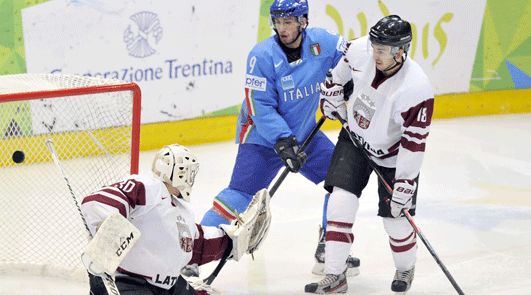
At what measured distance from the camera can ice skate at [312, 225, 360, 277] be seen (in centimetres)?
365

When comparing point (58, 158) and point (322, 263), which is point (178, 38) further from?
point (322, 263)

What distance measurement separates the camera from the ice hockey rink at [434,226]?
11.6ft

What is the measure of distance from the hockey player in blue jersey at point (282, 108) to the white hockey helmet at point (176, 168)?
0.81 meters

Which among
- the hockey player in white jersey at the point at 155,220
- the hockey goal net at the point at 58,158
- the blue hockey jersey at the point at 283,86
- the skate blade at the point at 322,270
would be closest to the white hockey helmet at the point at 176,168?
the hockey player in white jersey at the point at 155,220

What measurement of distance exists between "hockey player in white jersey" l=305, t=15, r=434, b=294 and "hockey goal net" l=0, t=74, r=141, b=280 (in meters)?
0.84

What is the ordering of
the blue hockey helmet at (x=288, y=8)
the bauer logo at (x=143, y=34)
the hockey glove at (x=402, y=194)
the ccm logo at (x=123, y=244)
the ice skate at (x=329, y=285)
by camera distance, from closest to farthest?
1. the ccm logo at (x=123, y=244)
2. the hockey glove at (x=402, y=194)
3. the ice skate at (x=329, y=285)
4. the blue hockey helmet at (x=288, y=8)
5. the bauer logo at (x=143, y=34)

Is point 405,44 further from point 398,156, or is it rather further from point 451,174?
point 451,174

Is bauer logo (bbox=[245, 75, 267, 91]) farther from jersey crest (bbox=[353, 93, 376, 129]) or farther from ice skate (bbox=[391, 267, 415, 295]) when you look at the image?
ice skate (bbox=[391, 267, 415, 295])

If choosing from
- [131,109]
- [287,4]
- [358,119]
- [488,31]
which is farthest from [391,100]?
[488,31]

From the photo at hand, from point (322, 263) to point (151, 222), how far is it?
1.32m

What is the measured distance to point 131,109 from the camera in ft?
11.2

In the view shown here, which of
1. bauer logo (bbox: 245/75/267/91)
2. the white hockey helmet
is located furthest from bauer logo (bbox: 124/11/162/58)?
the white hockey helmet

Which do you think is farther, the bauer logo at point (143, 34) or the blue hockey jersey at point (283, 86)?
the bauer logo at point (143, 34)

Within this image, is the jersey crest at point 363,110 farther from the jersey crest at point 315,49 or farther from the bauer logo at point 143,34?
the bauer logo at point 143,34
